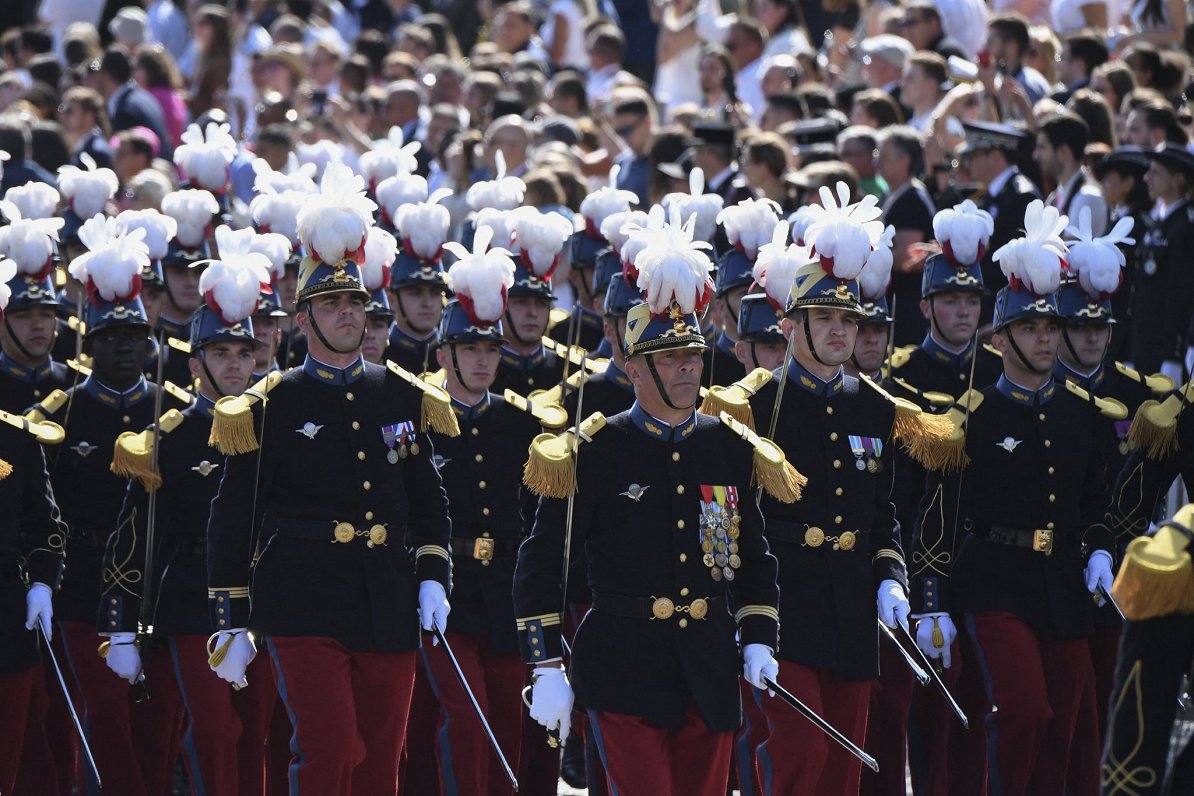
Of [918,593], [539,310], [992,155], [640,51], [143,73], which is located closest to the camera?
[918,593]

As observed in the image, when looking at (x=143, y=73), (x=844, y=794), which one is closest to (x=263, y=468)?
(x=844, y=794)

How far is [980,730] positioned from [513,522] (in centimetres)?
219

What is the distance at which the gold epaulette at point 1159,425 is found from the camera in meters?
A: 8.45

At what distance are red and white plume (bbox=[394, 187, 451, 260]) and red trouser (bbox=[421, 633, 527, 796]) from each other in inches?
95.4

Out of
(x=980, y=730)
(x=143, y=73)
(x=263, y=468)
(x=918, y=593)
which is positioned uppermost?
(x=143, y=73)

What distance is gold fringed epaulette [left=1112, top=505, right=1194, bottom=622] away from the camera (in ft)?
17.1

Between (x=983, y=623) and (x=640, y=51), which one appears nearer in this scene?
(x=983, y=623)

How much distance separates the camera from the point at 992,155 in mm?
12047

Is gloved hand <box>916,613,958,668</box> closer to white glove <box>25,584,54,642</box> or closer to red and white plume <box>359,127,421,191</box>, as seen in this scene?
white glove <box>25,584,54,642</box>

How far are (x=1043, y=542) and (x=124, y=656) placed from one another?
375 centimetres

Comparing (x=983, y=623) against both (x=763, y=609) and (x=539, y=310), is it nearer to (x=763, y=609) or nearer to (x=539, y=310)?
(x=763, y=609)

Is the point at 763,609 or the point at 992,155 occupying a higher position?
the point at 992,155

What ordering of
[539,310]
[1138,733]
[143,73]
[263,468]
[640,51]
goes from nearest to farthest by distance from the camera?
[1138,733] < [263,468] < [539,310] < [143,73] < [640,51]

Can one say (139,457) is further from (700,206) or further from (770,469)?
(700,206)
